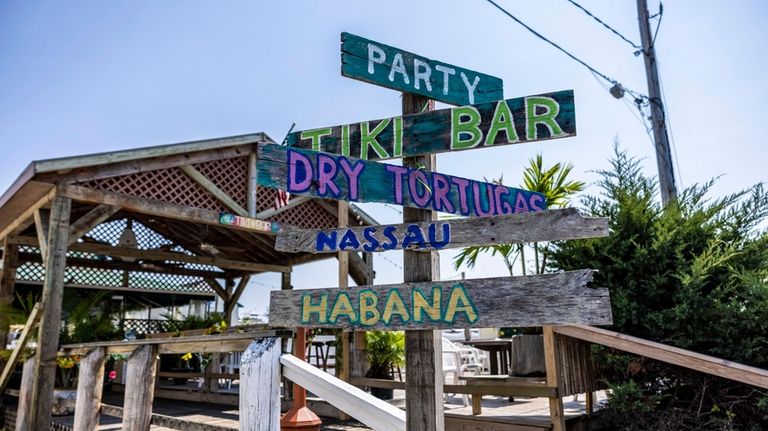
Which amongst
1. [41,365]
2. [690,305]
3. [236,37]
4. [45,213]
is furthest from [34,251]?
[690,305]

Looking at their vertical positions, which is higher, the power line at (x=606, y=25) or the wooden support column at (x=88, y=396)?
the power line at (x=606, y=25)

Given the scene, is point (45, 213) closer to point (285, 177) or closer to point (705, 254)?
point (285, 177)

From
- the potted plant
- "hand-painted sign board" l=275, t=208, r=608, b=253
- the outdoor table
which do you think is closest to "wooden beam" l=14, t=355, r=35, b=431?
the potted plant

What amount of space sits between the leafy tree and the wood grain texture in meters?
2.73

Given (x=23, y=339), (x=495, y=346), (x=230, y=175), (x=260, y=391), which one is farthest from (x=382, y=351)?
(x=260, y=391)

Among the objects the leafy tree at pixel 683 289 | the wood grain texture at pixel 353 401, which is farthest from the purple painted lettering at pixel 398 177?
the leafy tree at pixel 683 289

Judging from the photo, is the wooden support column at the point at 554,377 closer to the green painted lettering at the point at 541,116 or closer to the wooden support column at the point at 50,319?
the green painted lettering at the point at 541,116

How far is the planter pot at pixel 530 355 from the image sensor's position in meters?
4.69

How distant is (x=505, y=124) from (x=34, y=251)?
1125 cm

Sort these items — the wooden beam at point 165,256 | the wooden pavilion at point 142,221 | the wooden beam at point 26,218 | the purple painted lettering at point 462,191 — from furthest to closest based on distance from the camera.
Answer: the wooden beam at point 165,256
the wooden beam at point 26,218
the wooden pavilion at point 142,221
the purple painted lettering at point 462,191

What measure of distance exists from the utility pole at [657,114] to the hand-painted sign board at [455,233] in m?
5.18

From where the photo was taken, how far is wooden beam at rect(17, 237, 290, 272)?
9359 mm

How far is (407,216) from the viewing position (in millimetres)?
2393

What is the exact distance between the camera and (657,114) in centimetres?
716
